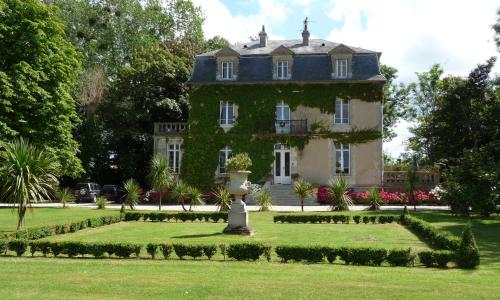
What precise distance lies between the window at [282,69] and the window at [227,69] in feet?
10.7

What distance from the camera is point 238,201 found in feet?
57.2

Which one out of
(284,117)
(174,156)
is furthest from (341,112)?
(174,156)

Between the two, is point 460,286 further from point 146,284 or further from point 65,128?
point 65,128

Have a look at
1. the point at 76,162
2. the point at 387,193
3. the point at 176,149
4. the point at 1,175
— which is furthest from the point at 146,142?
the point at 1,175

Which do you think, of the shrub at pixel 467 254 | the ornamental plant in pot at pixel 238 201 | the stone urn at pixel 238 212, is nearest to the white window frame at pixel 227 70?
the ornamental plant in pot at pixel 238 201

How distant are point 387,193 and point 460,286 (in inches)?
950

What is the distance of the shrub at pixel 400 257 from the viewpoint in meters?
11.2

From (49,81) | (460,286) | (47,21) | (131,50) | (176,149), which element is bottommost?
(460,286)

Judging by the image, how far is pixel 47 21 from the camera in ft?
93.5

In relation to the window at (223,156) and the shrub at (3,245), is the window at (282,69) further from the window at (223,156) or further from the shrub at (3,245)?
the shrub at (3,245)

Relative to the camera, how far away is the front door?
34969 mm

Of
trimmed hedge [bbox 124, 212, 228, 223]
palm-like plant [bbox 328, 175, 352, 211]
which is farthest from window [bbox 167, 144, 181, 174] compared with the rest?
trimmed hedge [bbox 124, 212, 228, 223]

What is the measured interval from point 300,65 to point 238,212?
66.5 feet

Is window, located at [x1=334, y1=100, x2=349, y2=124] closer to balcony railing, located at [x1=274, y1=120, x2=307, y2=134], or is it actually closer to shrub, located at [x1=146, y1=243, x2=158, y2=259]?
balcony railing, located at [x1=274, y1=120, x2=307, y2=134]
